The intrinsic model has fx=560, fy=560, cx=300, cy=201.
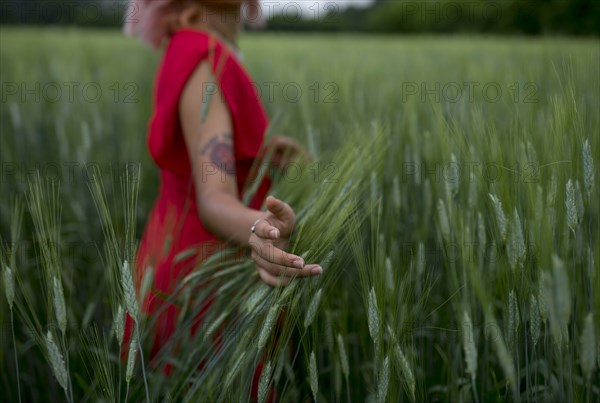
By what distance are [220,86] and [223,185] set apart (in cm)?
18

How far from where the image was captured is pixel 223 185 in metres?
0.83

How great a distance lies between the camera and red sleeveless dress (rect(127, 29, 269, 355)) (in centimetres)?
91

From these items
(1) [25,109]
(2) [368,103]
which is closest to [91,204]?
(1) [25,109]

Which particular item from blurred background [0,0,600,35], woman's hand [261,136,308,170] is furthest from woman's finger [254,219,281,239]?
blurred background [0,0,600,35]

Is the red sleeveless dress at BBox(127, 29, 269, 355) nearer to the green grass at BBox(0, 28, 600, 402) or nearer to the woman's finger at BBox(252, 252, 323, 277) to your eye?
the green grass at BBox(0, 28, 600, 402)

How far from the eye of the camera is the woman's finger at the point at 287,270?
60 centimetres

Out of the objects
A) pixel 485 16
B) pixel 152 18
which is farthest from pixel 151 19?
pixel 485 16

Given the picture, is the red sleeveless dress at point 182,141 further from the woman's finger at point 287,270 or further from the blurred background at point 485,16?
the blurred background at point 485,16

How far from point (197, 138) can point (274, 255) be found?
33cm

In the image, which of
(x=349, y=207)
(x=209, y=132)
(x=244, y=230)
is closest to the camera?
(x=349, y=207)

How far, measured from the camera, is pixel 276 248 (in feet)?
2.06

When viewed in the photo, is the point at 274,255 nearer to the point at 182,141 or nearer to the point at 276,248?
the point at 276,248

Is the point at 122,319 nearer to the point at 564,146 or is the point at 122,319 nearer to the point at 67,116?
the point at 564,146

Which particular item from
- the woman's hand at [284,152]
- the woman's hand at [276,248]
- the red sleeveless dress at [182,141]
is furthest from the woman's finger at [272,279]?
the woman's hand at [284,152]
